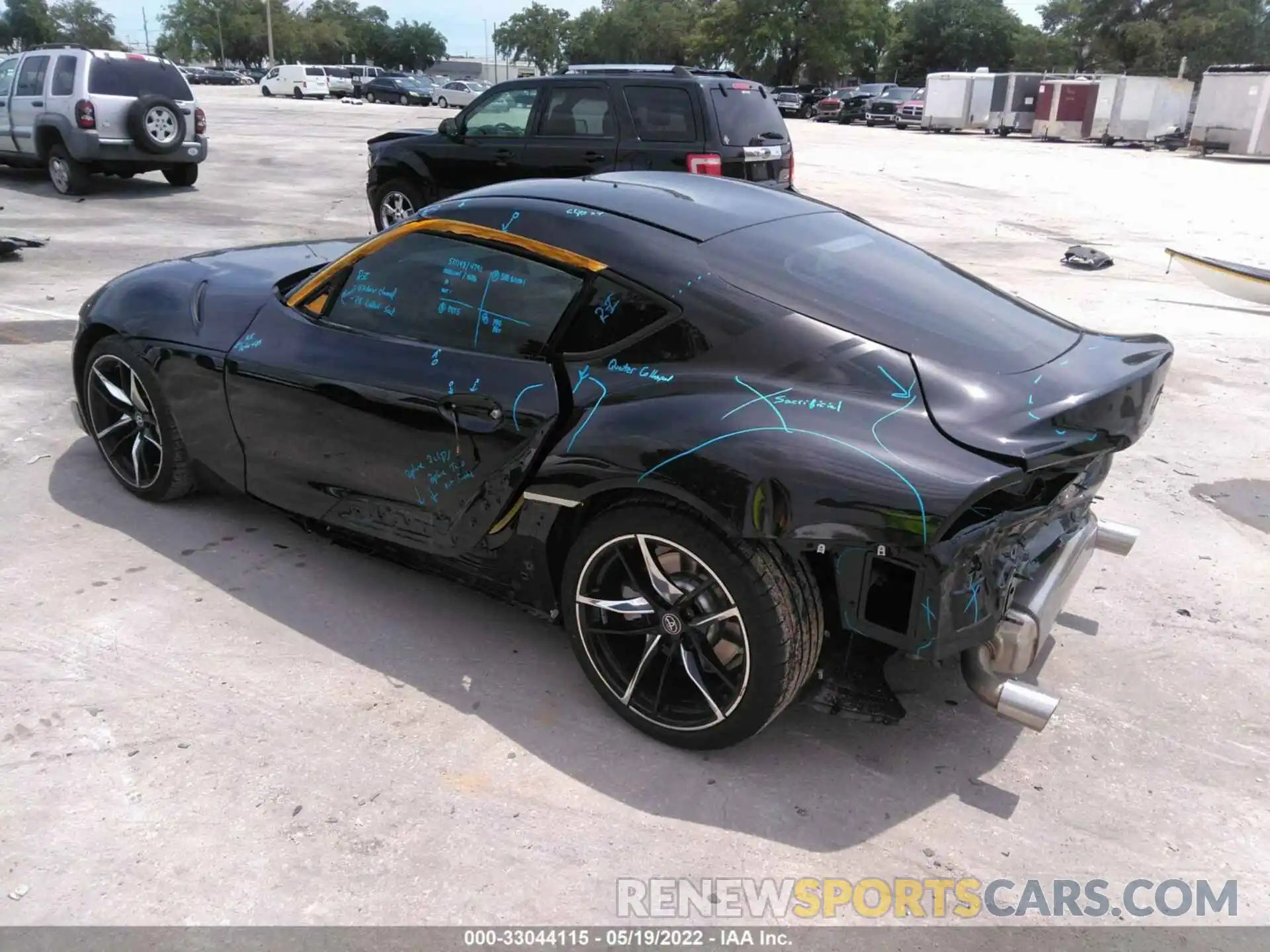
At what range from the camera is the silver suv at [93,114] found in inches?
490

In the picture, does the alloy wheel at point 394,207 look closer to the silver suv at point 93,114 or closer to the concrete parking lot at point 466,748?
the silver suv at point 93,114

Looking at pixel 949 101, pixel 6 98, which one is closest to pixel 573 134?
pixel 6 98

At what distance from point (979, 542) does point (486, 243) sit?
6.14 ft

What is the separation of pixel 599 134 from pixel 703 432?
730 cm

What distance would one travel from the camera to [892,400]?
8.50ft

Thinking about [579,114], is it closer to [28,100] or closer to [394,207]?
[394,207]

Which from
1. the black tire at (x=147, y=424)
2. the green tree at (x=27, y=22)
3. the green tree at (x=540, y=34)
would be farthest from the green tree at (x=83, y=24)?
the black tire at (x=147, y=424)

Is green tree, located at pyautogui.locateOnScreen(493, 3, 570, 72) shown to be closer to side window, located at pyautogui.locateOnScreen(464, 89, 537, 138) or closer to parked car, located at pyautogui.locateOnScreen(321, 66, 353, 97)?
parked car, located at pyautogui.locateOnScreen(321, 66, 353, 97)

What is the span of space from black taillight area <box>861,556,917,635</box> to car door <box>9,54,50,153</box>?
46.5 ft

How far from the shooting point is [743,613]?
102 inches

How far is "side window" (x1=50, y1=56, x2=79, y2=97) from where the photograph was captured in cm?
1244

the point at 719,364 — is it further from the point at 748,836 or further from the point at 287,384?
the point at 287,384

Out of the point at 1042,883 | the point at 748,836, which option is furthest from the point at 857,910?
the point at 1042,883

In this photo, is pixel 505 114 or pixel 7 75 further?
pixel 7 75
